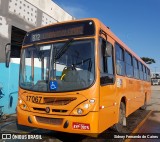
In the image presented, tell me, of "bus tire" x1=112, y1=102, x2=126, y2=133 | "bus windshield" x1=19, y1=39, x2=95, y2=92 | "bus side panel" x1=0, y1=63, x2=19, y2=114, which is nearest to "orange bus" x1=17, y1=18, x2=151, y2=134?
"bus windshield" x1=19, y1=39, x2=95, y2=92

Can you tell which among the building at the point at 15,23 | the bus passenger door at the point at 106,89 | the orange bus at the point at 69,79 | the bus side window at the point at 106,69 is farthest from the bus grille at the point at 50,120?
the building at the point at 15,23

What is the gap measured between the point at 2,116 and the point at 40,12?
967 cm

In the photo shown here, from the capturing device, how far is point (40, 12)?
60.3 feet

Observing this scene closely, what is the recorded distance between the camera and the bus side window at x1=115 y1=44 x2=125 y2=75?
778cm

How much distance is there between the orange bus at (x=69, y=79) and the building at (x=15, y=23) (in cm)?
106

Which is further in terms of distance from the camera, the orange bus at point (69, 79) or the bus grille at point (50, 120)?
the bus grille at point (50, 120)

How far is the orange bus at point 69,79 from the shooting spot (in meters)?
5.84

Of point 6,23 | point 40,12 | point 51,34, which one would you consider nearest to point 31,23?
point 40,12

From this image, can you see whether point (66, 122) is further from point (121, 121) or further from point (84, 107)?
point (121, 121)

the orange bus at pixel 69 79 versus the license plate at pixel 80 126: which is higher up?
the orange bus at pixel 69 79

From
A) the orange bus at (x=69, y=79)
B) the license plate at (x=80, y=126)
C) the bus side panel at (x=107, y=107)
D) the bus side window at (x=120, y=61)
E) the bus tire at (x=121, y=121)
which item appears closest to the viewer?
the license plate at (x=80, y=126)

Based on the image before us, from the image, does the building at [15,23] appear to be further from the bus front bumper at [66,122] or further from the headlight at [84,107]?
the headlight at [84,107]

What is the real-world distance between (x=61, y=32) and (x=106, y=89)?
1.81 metres

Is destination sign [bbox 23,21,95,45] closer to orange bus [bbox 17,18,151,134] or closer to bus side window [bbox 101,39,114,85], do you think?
orange bus [bbox 17,18,151,134]
